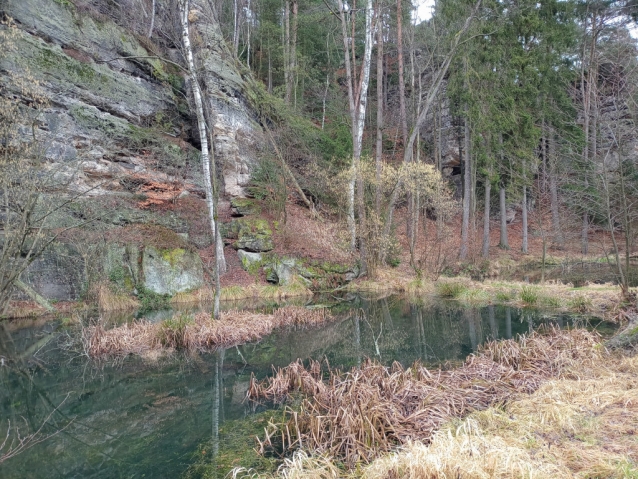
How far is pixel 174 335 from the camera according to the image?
8.94m

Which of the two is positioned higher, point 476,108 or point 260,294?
point 476,108

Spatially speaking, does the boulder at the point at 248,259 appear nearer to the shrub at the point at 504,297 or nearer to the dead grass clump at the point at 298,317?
the dead grass clump at the point at 298,317

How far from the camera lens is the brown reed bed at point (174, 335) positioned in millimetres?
8680

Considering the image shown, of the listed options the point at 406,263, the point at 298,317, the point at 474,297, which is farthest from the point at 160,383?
the point at 406,263

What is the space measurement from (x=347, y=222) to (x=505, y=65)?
12685 mm

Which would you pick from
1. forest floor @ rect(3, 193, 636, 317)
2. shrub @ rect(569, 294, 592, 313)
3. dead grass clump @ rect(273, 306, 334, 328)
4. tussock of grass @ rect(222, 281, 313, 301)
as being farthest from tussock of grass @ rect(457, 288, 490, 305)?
tussock of grass @ rect(222, 281, 313, 301)

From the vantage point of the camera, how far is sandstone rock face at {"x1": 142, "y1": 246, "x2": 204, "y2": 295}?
15.3 metres

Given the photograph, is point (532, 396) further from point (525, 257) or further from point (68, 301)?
point (525, 257)

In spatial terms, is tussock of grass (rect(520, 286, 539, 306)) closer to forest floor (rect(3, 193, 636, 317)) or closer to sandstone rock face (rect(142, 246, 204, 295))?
forest floor (rect(3, 193, 636, 317))

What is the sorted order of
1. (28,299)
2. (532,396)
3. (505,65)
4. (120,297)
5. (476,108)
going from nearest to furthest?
(532,396), (28,299), (120,297), (476,108), (505,65)

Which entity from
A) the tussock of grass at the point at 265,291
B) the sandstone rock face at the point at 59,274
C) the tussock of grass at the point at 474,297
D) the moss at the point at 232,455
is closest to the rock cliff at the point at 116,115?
the sandstone rock face at the point at 59,274

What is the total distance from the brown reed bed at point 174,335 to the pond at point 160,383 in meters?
0.42

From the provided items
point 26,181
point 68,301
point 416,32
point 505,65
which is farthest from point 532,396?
point 416,32

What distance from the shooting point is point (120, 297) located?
1421 cm
